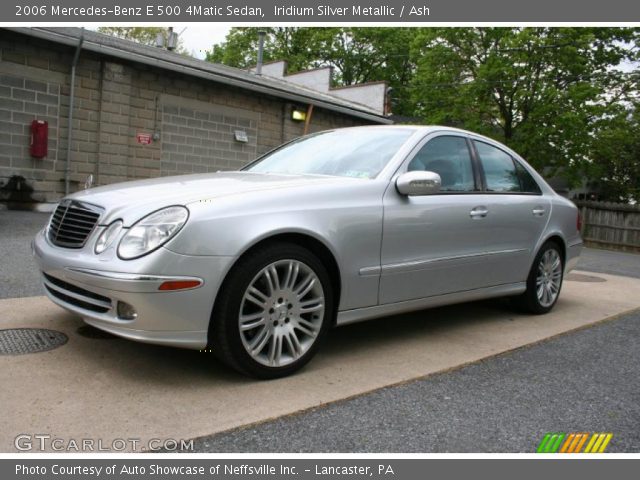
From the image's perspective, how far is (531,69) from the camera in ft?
68.0

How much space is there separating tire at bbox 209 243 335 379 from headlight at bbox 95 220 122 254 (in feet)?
1.97

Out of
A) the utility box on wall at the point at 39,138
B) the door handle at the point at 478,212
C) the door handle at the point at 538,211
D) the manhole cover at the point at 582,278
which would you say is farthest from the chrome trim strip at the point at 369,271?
the utility box on wall at the point at 39,138

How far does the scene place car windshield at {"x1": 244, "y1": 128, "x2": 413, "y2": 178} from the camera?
3.94 metres

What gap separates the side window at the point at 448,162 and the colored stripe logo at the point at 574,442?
191 centimetres

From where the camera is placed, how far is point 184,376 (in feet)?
10.3

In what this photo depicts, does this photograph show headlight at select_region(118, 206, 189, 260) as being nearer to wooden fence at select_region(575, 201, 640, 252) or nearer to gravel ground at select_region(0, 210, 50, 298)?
gravel ground at select_region(0, 210, 50, 298)

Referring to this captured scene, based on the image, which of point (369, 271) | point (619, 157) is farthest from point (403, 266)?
point (619, 157)

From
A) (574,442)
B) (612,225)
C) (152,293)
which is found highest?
(612,225)

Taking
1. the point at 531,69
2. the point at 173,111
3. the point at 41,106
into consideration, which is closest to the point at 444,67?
the point at 531,69

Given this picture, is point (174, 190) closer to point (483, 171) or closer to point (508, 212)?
point (483, 171)

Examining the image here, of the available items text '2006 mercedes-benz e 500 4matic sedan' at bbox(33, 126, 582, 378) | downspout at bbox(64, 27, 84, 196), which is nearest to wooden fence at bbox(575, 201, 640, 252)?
text '2006 mercedes-benz e 500 4matic sedan' at bbox(33, 126, 582, 378)

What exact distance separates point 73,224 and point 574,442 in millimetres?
2765

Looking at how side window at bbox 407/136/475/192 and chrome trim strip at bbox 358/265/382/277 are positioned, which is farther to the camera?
side window at bbox 407/136/475/192

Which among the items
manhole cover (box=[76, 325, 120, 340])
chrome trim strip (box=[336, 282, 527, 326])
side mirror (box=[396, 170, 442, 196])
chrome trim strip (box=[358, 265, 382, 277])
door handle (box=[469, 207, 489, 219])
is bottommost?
manhole cover (box=[76, 325, 120, 340])
